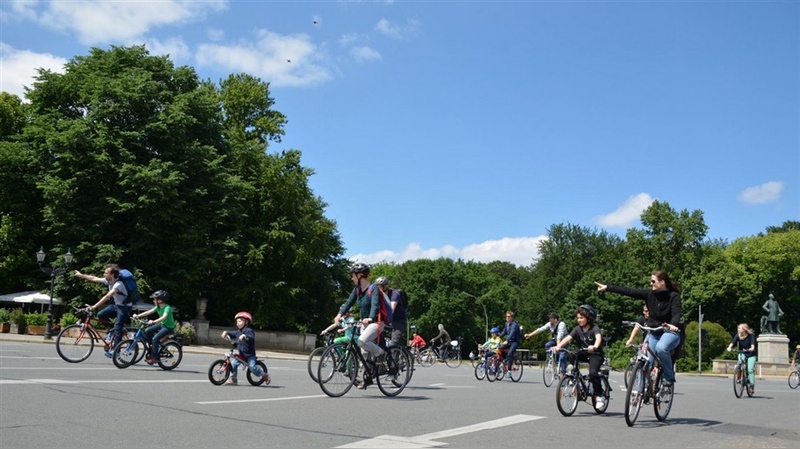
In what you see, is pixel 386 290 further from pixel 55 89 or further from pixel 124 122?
pixel 55 89

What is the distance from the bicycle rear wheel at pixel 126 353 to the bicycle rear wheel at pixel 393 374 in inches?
228

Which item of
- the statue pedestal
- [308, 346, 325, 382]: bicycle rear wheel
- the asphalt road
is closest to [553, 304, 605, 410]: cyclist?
the asphalt road

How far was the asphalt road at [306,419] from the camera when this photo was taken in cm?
738

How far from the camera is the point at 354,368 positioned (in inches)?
477

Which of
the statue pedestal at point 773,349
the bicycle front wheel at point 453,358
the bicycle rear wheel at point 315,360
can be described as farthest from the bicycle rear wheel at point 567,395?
the statue pedestal at point 773,349

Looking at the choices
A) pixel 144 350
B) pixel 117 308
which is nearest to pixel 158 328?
pixel 144 350

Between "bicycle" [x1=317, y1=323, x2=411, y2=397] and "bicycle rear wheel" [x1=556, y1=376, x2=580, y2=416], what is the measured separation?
116 inches

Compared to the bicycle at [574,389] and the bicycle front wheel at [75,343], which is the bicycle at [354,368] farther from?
the bicycle front wheel at [75,343]

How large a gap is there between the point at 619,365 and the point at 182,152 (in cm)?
4164

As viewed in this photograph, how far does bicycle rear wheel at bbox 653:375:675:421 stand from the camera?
10.4 metres

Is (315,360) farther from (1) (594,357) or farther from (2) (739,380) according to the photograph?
(2) (739,380)

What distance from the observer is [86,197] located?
4094cm

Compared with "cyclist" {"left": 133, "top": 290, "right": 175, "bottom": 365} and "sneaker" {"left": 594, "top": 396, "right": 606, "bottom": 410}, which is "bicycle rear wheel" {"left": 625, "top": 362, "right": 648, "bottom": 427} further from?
"cyclist" {"left": 133, "top": 290, "right": 175, "bottom": 365}

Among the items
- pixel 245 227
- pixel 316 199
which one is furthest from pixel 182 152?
pixel 316 199
